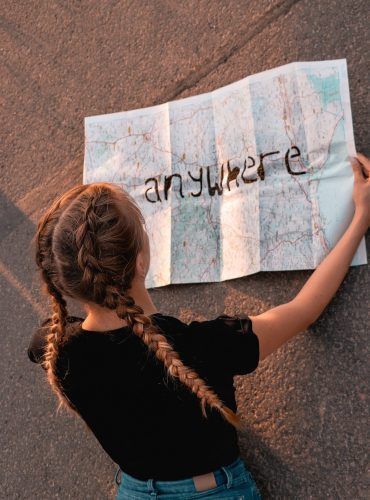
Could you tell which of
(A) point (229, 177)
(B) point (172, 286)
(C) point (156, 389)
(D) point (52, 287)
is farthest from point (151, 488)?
(A) point (229, 177)

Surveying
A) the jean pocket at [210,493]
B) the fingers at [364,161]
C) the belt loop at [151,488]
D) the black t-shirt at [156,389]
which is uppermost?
the fingers at [364,161]

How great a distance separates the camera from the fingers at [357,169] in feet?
4.22

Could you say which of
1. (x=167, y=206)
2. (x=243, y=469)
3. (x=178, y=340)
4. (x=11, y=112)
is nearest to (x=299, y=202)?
(x=167, y=206)

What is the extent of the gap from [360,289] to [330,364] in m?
0.19

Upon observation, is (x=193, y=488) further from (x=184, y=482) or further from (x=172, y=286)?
(x=172, y=286)

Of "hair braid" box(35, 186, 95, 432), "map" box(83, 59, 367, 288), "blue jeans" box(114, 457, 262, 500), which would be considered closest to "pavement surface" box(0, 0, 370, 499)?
"map" box(83, 59, 367, 288)

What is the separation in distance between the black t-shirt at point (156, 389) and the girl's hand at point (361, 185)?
1.24ft

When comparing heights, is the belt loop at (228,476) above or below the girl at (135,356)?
below

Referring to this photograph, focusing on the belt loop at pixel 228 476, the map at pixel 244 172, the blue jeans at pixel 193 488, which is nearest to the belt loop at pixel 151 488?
the blue jeans at pixel 193 488

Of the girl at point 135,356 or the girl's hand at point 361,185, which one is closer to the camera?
the girl at point 135,356

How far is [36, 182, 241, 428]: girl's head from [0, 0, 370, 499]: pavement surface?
33 centimetres

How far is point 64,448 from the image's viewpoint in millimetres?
1632

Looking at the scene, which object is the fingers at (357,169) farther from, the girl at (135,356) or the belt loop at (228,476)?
the belt loop at (228,476)

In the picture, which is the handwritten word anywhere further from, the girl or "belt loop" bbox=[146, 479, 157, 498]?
"belt loop" bbox=[146, 479, 157, 498]
